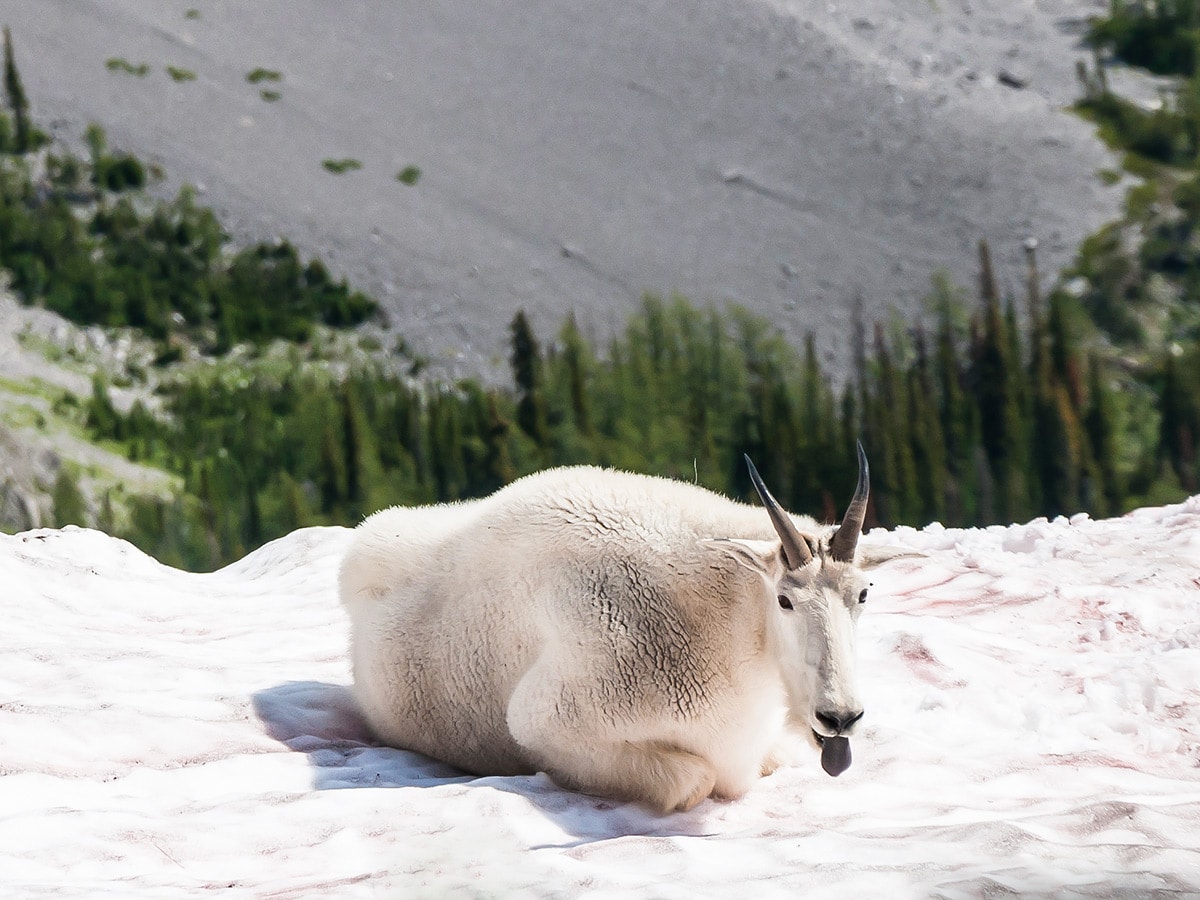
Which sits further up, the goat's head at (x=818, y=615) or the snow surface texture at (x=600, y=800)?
the goat's head at (x=818, y=615)

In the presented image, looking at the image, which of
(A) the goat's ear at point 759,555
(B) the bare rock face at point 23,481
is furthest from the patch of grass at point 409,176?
(A) the goat's ear at point 759,555

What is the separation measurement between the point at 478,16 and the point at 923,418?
6039 centimetres

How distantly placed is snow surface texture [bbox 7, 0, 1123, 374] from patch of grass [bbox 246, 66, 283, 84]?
77 cm

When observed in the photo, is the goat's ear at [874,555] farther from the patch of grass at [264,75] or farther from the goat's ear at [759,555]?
the patch of grass at [264,75]

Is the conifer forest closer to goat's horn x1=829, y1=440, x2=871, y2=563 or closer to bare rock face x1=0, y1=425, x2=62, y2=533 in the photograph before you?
bare rock face x1=0, y1=425, x2=62, y2=533

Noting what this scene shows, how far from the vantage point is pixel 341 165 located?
9188 cm

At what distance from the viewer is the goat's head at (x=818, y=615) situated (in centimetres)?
541

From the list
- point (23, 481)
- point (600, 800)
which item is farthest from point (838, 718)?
point (23, 481)

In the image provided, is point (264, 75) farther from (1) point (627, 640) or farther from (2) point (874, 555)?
(2) point (874, 555)

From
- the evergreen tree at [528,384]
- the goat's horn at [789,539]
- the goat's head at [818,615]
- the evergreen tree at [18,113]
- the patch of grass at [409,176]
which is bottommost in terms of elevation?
the evergreen tree at [528,384]

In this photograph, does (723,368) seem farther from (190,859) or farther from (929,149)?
(190,859)

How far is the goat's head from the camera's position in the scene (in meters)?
5.41

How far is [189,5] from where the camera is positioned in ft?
341

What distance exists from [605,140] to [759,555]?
3776 inches
